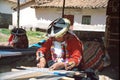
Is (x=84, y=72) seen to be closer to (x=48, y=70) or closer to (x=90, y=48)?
(x=48, y=70)

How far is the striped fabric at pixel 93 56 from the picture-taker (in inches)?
222

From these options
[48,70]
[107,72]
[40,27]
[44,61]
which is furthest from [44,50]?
[40,27]

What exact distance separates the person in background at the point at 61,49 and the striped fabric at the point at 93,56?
27.8 inches

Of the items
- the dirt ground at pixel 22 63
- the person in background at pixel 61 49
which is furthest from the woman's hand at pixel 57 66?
the dirt ground at pixel 22 63

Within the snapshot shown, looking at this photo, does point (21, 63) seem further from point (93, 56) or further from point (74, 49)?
point (74, 49)

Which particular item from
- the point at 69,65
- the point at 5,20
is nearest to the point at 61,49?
the point at 69,65

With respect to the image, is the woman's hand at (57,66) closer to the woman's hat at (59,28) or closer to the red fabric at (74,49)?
the red fabric at (74,49)

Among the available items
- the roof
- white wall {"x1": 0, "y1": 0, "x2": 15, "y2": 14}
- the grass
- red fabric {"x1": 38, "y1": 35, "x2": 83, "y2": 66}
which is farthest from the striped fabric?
white wall {"x1": 0, "y1": 0, "x2": 15, "y2": 14}

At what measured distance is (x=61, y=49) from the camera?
457cm

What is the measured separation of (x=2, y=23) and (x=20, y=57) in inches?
999

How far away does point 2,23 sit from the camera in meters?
32.3

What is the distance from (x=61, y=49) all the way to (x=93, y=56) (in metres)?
2.08

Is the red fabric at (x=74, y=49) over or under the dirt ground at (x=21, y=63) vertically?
over

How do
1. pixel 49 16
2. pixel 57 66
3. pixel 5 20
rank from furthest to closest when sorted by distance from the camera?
1. pixel 5 20
2. pixel 49 16
3. pixel 57 66
